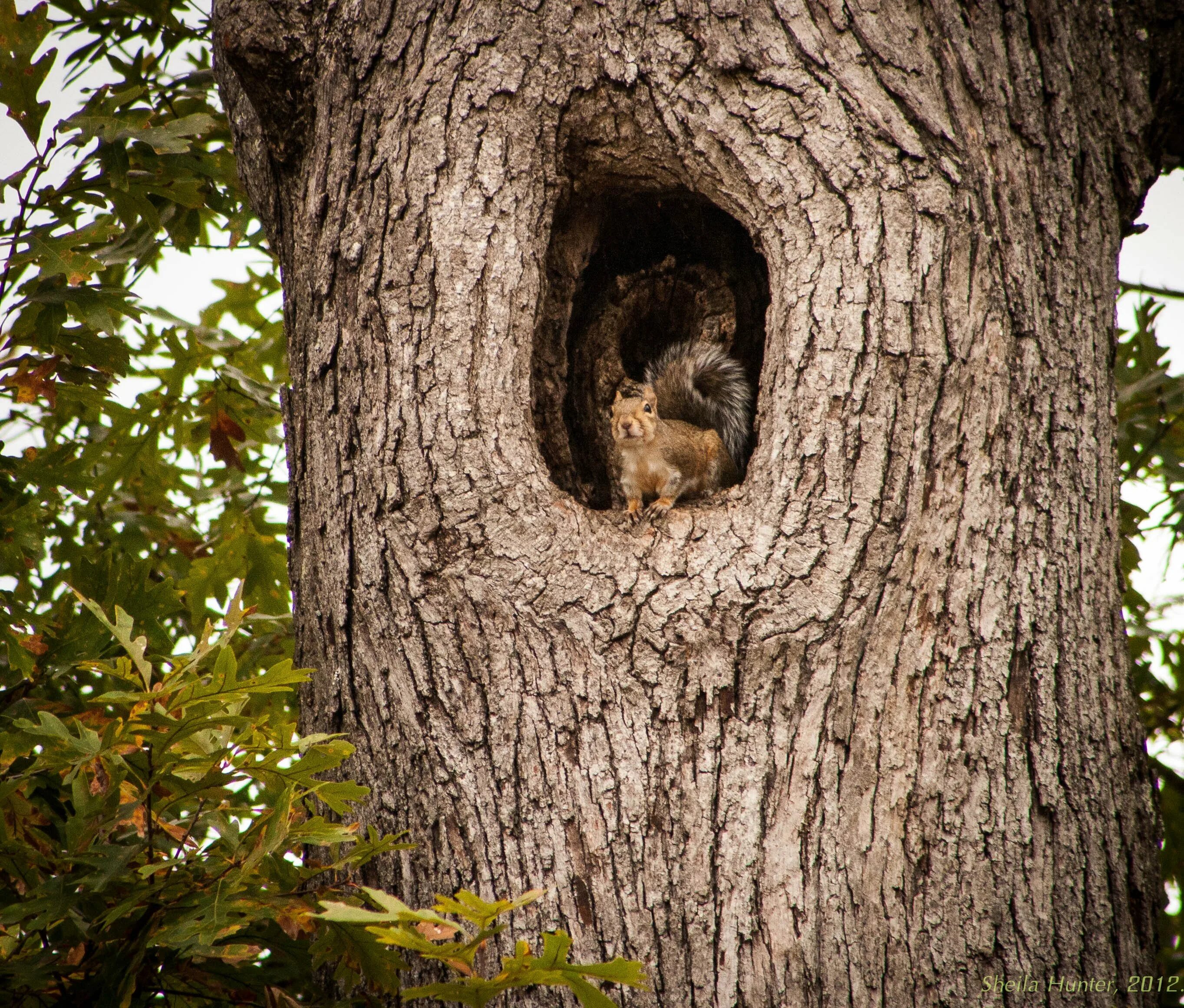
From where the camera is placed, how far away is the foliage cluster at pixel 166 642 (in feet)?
4.82

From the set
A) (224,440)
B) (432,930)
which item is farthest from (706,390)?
(432,930)

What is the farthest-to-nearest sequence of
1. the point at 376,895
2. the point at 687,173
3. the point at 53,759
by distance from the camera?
the point at 687,173
the point at 53,759
the point at 376,895

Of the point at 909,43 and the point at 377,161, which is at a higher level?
the point at 909,43

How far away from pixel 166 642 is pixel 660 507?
42.9 inches

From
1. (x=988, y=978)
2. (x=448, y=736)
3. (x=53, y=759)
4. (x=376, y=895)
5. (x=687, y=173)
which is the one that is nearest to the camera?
(x=376, y=895)

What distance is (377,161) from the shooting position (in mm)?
1998

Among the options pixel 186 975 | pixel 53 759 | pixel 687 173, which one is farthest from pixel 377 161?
pixel 186 975

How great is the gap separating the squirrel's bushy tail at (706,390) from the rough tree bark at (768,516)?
2.03 ft

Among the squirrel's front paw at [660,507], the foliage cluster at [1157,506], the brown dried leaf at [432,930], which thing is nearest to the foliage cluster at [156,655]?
the brown dried leaf at [432,930]

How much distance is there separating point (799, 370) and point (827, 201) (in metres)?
0.32

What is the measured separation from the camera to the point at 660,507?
7.09 feet

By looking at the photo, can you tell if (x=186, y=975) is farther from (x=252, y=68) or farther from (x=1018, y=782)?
(x=252, y=68)

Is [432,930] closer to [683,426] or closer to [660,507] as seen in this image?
[660,507]

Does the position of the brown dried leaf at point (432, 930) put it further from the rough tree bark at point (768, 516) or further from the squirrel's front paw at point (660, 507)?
the squirrel's front paw at point (660, 507)
